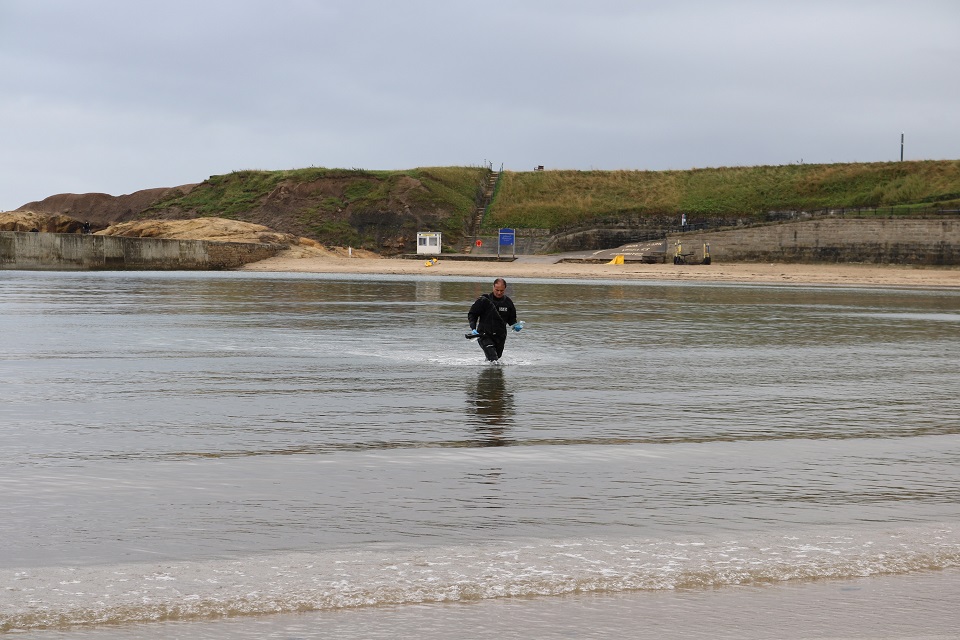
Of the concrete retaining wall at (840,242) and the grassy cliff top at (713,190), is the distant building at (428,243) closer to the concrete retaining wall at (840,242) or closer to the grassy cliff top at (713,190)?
the grassy cliff top at (713,190)

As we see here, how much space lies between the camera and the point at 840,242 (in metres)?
63.8

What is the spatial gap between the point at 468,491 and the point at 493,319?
8514 mm

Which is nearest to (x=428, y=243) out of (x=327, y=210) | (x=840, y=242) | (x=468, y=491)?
(x=327, y=210)

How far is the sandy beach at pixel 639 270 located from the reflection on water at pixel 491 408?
43403mm

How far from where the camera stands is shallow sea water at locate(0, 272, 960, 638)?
487 cm

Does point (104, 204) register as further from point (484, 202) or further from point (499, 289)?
point (499, 289)

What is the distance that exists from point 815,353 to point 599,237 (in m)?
59.1

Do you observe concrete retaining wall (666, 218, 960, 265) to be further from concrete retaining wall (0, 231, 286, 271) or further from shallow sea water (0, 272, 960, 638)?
shallow sea water (0, 272, 960, 638)

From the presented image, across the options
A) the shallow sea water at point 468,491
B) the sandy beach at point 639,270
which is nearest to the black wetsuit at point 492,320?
the shallow sea water at point 468,491

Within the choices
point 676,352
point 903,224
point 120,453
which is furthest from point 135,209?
point 120,453

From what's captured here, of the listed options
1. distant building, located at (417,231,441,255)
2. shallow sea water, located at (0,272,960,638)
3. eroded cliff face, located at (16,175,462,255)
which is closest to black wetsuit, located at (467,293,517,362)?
shallow sea water, located at (0,272,960,638)

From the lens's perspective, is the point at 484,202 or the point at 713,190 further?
the point at 484,202

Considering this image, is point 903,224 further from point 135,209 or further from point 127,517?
point 135,209

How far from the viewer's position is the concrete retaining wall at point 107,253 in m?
66.2
